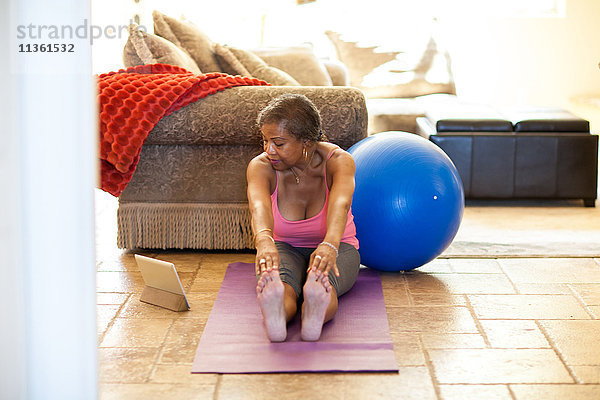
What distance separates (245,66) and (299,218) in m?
1.72

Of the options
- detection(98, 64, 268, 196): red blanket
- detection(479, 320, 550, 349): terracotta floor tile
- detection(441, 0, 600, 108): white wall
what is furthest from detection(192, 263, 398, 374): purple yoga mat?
detection(441, 0, 600, 108): white wall

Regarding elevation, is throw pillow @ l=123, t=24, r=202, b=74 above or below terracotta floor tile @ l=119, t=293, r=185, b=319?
above

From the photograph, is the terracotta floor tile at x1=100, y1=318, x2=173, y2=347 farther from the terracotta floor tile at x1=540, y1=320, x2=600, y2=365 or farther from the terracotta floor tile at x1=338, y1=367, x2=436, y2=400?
the terracotta floor tile at x1=540, y1=320, x2=600, y2=365

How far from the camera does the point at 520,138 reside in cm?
396

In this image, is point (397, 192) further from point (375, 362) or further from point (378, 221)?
point (375, 362)

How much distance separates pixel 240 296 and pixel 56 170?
119 cm

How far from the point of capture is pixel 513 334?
214 cm

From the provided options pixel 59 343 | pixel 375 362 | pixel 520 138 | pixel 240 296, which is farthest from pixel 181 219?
pixel 520 138

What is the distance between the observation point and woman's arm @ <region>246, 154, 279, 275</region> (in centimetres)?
207

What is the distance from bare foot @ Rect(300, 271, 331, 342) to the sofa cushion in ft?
6.67

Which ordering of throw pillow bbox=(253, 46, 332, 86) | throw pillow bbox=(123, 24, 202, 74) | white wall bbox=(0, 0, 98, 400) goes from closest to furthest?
white wall bbox=(0, 0, 98, 400) < throw pillow bbox=(123, 24, 202, 74) < throw pillow bbox=(253, 46, 332, 86)

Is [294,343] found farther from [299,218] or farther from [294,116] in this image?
[294,116]

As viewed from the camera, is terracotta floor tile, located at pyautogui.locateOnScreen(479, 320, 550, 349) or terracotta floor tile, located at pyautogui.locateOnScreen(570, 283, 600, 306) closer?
terracotta floor tile, located at pyautogui.locateOnScreen(479, 320, 550, 349)

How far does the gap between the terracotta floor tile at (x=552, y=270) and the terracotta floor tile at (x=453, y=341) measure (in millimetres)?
643
